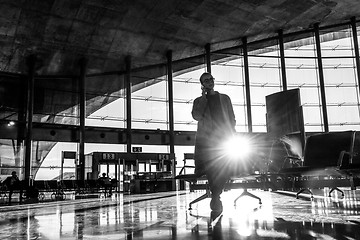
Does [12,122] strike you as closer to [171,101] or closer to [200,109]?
[171,101]

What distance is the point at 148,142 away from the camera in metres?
18.7

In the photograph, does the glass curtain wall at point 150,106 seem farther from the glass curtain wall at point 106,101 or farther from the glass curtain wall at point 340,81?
the glass curtain wall at point 340,81

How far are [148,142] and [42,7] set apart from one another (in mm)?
8373

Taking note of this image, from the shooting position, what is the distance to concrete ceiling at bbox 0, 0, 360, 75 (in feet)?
45.8

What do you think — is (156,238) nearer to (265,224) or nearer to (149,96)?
(265,224)

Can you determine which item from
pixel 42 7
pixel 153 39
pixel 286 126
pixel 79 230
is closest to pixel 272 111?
pixel 286 126

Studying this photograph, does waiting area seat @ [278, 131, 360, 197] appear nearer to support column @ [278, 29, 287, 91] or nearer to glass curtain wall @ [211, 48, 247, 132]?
glass curtain wall @ [211, 48, 247, 132]

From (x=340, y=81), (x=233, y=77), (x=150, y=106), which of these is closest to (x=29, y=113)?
(x=150, y=106)

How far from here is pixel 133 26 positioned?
15.5m

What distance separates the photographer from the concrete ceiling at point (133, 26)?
14.0 meters

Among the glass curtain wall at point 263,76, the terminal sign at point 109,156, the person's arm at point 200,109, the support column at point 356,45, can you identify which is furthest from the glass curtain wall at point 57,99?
the person's arm at point 200,109

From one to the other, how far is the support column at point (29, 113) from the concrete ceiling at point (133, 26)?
1.32 feet

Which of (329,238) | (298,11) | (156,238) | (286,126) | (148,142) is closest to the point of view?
(329,238)

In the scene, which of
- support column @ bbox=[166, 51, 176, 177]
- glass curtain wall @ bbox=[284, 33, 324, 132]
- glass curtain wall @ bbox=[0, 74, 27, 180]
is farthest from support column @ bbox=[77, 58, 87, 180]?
glass curtain wall @ bbox=[284, 33, 324, 132]
